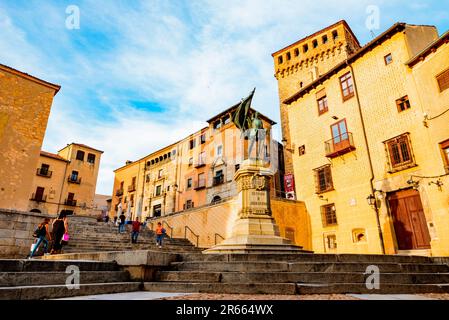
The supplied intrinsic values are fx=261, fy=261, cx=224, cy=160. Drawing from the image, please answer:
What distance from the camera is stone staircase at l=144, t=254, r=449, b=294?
14.2ft

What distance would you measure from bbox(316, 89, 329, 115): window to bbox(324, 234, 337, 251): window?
8685mm

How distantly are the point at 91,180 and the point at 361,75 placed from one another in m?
34.0

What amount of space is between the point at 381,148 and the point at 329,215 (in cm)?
513

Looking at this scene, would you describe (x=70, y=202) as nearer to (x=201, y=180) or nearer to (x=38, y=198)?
(x=38, y=198)

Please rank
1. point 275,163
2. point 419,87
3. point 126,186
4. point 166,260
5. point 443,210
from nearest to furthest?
point 166,260 < point 443,210 < point 419,87 < point 275,163 < point 126,186

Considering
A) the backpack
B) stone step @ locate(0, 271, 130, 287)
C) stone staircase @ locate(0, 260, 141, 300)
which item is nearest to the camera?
stone staircase @ locate(0, 260, 141, 300)

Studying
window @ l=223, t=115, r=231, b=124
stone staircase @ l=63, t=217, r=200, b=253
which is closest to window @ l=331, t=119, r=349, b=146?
stone staircase @ l=63, t=217, r=200, b=253

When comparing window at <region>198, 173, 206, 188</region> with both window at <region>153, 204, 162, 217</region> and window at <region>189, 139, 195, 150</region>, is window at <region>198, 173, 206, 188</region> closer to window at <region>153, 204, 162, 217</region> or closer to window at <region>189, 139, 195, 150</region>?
window at <region>189, 139, 195, 150</region>

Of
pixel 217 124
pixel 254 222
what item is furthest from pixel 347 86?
pixel 217 124

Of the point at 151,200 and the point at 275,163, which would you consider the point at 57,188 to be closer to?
the point at 151,200

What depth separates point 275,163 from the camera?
28359mm
